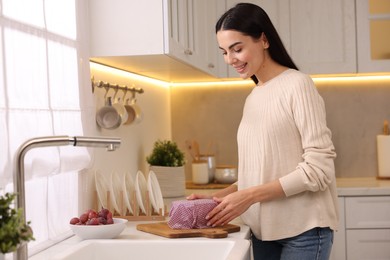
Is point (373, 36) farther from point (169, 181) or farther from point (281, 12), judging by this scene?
point (169, 181)

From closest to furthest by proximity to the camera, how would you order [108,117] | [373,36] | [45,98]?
[45,98]
[108,117]
[373,36]

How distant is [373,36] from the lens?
3.70 meters

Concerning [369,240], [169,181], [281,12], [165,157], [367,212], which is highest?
[281,12]

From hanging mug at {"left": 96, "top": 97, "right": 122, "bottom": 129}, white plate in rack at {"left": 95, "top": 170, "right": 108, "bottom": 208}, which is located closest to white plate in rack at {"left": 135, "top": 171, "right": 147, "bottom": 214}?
white plate in rack at {"left": 95, "top": 170, "right": 108, "bottom": 208}

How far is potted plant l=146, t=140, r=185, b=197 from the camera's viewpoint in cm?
313

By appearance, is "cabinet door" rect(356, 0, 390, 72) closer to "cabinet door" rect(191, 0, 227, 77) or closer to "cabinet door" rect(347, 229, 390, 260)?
"cabinet door" rect(191, 0, 227, 77)

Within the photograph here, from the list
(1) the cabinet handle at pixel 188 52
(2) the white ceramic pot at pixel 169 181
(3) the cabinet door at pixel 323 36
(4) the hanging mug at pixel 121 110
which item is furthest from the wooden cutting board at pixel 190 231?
(3) the cabinet door at pixel 323 36

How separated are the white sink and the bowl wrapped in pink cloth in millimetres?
130

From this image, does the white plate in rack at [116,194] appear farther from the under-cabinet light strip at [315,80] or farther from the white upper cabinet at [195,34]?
the under-cabinet light strip at [315,80]

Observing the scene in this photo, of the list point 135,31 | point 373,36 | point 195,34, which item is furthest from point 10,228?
point 373,36

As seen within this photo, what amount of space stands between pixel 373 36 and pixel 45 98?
2.24m

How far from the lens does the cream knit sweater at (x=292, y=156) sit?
77.8 inches

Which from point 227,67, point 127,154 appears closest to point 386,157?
point 227,67

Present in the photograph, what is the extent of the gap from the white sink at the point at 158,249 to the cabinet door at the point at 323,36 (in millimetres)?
1925
